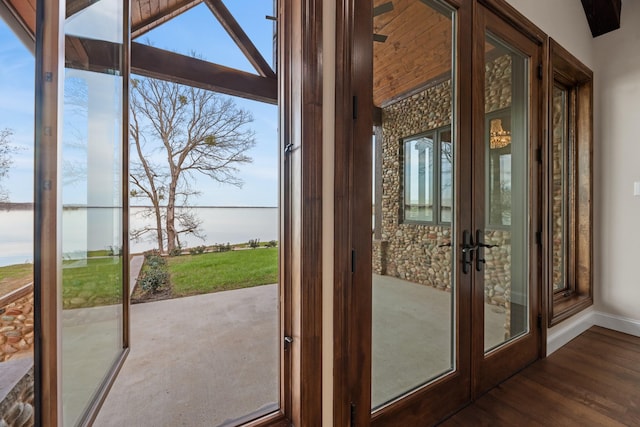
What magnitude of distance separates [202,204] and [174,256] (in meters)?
1.03

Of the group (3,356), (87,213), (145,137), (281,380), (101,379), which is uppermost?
(145,137)

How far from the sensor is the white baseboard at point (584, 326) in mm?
2391

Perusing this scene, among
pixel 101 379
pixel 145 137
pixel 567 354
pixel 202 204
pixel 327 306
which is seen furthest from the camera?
pixel 202 204

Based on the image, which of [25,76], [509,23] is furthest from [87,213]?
[509,23]

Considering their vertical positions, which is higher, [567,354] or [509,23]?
[509,23]

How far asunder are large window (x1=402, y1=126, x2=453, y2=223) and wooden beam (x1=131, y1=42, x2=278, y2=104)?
107 inches

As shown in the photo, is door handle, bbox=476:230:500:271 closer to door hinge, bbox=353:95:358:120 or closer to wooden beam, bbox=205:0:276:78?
door hinge, bbox=353:95:358:120

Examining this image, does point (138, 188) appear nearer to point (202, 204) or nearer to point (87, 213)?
point (202, 204)

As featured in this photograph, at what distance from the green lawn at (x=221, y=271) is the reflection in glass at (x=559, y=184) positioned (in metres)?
3.99

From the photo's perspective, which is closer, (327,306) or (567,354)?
(327,306)

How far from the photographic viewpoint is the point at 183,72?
3371 mm

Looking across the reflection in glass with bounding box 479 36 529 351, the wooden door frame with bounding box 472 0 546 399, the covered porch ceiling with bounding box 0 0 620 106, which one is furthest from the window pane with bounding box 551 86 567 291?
the reflection in glass with bounding box 479 36 529 351

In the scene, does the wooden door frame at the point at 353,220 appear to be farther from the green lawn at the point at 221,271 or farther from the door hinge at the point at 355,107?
the green lawn at the point at 221,271

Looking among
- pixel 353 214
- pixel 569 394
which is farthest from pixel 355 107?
pixel 569 394
